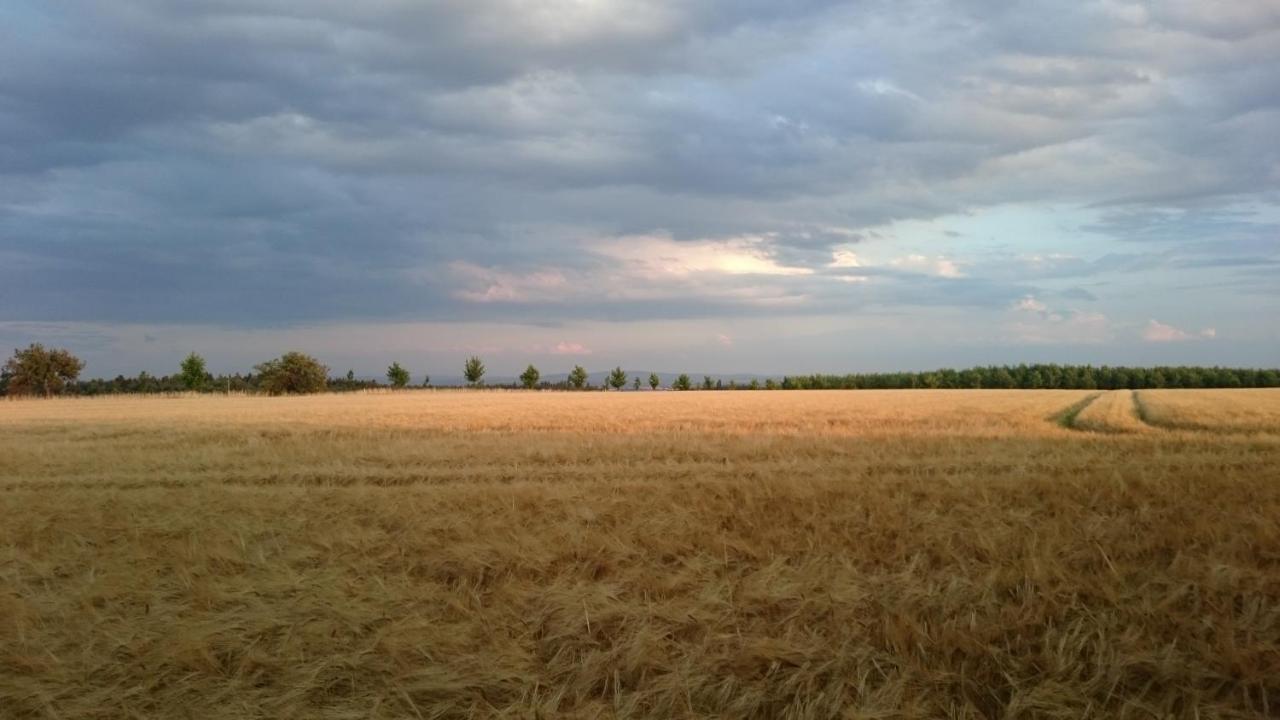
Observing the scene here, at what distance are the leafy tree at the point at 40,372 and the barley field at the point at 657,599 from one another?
78311 mm

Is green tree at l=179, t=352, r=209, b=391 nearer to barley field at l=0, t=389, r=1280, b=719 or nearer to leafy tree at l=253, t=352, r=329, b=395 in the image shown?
leafy tree at l=253, t=352, r=329, b=395

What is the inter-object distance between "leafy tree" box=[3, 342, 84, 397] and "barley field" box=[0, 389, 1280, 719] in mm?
78311

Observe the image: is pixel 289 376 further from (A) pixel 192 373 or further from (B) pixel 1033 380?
(B) pixel 1033 380

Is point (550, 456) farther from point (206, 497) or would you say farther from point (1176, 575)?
point (1176, 575)

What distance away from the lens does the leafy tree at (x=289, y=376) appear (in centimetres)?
7625

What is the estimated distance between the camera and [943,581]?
647 centimetres

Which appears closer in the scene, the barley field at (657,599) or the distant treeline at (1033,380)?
the barley field at (657,599)

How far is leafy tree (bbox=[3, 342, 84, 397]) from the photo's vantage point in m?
74.2

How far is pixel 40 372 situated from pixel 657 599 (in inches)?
3472

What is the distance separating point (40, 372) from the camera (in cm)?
7519

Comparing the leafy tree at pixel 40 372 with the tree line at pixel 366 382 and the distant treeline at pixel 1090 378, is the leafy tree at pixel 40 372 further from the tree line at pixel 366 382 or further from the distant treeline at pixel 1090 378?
the distant treeline at pixel 1090 378

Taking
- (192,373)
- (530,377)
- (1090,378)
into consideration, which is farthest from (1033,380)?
(192,373)

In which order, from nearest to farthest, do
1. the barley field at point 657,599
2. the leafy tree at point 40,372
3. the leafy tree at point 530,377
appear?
1. the barley field at point 657,599
2. the leafy tree at point 40,372
3. the leafy tree at point 530,377

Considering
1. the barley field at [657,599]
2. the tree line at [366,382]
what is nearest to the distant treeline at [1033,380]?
the tree line at [366,382]
